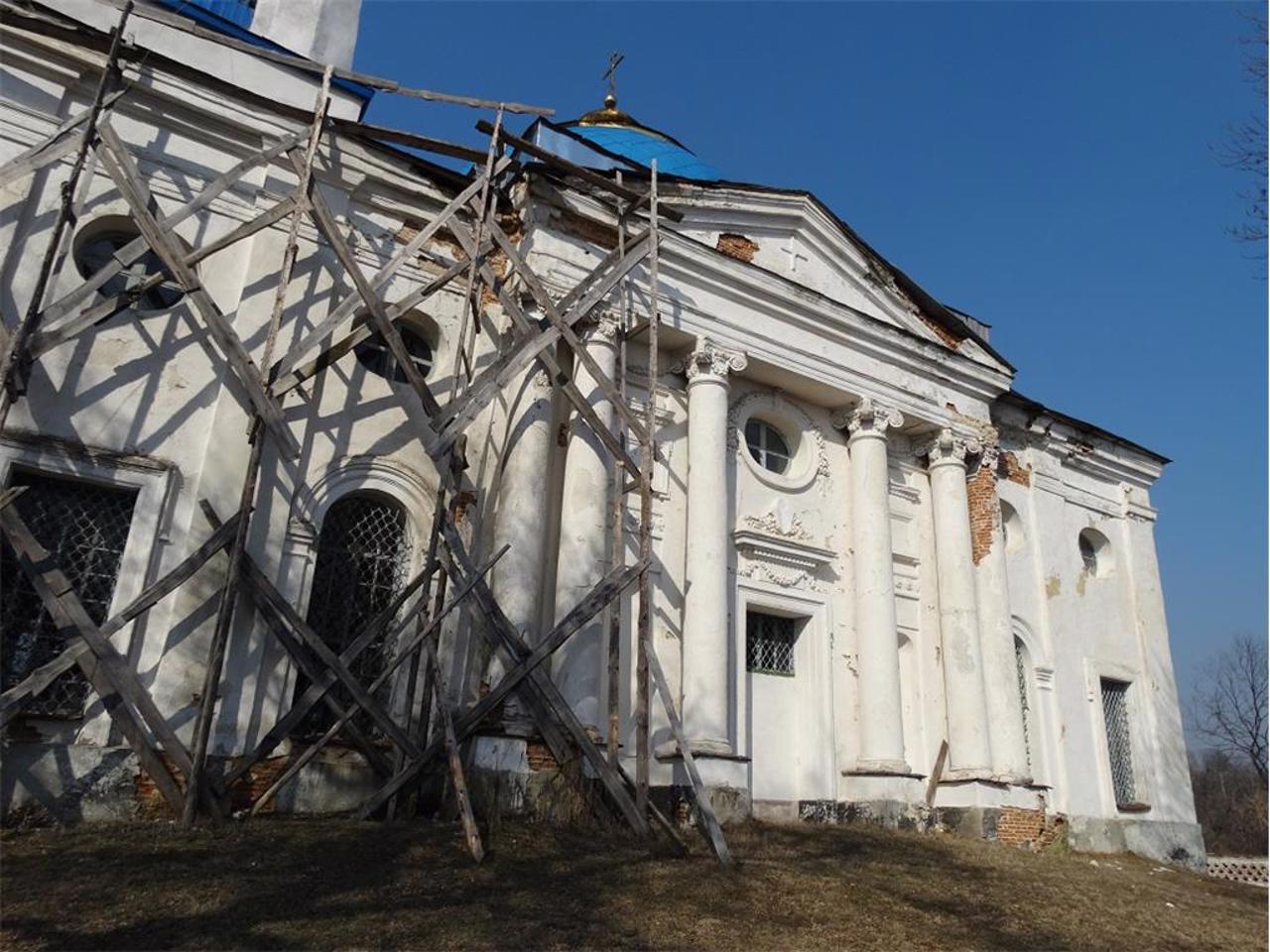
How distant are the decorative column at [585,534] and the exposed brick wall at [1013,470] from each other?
302 inches

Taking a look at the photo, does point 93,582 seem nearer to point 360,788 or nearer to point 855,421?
point 360,788

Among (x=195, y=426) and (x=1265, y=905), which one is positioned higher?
(x=195, y=426)

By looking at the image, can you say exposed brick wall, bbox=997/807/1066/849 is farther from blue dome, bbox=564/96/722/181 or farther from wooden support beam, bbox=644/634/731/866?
blue dome, bbox=564/96/722/181

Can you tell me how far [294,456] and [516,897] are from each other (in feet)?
15.1

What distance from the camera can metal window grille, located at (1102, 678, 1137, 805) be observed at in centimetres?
1491

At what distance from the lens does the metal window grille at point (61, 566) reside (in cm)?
801

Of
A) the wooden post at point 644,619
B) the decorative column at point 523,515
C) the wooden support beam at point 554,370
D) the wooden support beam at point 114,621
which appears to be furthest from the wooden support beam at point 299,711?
the wooden support beam at point 554,370

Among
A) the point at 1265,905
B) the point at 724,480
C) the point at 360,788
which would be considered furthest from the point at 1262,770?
the point at 360,788

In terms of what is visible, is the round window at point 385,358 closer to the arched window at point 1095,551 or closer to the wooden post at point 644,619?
the wooden post at point 644,619

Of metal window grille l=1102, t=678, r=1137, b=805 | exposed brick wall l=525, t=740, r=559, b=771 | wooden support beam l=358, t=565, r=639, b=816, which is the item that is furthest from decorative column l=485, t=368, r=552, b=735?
metal window grille l=1102, t=678, r=1137, b=805

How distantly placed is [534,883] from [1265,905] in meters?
8.19

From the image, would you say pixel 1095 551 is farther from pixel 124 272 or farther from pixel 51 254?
pixel 51 254

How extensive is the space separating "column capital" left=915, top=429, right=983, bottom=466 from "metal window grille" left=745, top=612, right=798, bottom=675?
3.54 m

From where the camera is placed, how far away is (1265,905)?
980 cm
